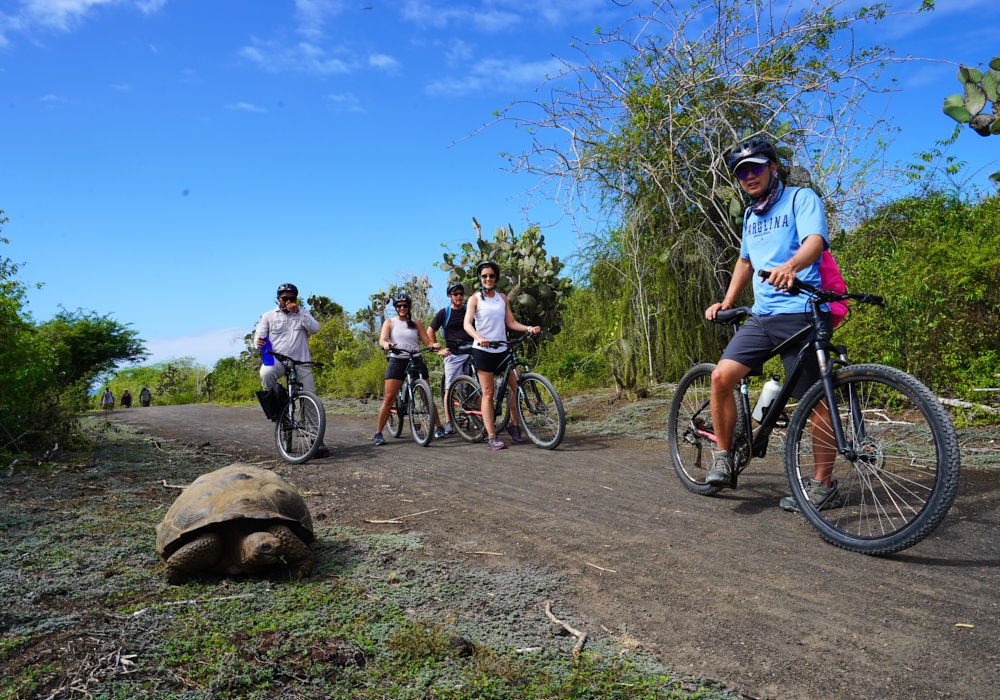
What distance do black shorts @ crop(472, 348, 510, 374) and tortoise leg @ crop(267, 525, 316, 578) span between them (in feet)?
15.4

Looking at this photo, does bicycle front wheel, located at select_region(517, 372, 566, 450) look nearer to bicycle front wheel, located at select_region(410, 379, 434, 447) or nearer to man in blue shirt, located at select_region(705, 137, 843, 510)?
bicycle front wheel, located at select_region(410, 379, 434, 447)

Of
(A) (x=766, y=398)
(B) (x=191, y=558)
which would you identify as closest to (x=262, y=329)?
(B) (x=191, y=558)

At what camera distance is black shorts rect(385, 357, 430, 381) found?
30.0 feet

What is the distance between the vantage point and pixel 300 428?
798 cm

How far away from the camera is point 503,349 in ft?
26.6

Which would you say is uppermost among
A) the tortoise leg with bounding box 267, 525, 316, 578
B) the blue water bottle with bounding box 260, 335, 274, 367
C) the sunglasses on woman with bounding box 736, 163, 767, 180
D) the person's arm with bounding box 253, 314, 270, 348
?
the sunglasses on woman with bounding box 736, 163, 767, 180

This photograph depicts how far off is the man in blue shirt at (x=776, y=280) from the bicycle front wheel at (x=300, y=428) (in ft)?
15.9

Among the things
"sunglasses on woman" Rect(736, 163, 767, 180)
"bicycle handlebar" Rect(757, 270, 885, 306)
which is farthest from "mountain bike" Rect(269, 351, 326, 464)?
"bicycle handlebar" Rect(757, 270, 885, 306)

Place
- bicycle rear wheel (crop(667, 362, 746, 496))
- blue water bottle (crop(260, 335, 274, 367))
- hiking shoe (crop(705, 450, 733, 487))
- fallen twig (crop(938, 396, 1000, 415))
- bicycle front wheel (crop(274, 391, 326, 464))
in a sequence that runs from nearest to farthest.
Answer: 1. hiking shoe (crop(705, 450, 733, 487))
2. bicycle rear wheel (crop(667, 362, 746, 496))
3. fallen twig (crop(938, 396, 1000, 415))
4. bicycle front wheel (crop(274, 391, 326, 464))
5. blue water bottle (crop(260, 335, 274, 367))

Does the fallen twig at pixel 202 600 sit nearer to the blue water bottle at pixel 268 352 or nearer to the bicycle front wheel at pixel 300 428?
the bicycle front wheel at pixel 300 428

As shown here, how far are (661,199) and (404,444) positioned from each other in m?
6.39

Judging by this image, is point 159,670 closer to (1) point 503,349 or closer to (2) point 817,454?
(2) point 817,454

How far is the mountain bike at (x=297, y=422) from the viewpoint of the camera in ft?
25.4

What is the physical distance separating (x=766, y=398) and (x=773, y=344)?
0.41 metres
